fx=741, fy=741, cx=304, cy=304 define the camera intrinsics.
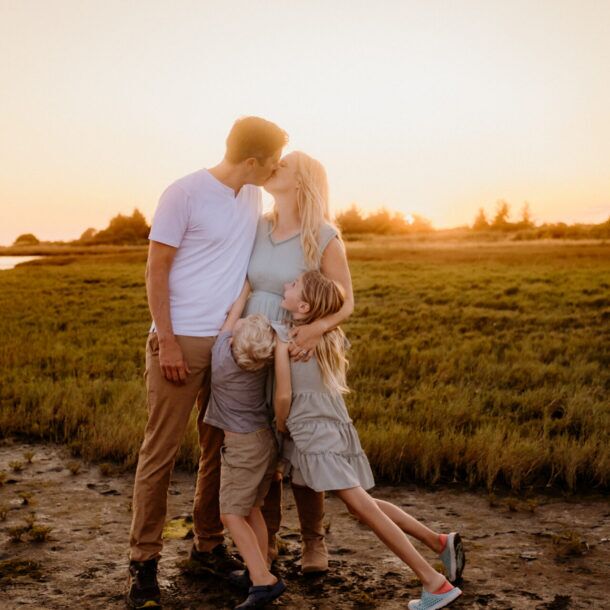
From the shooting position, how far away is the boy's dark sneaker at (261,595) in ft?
12.6

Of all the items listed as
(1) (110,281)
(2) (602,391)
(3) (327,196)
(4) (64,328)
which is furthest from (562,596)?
(1) (110,281)

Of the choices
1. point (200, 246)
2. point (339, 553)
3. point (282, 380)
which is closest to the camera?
point (282, 380)

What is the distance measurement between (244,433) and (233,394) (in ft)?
0.75

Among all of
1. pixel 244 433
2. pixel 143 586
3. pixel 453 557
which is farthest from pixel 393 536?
pixel 143 586

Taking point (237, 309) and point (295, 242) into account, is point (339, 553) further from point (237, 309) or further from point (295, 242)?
point (295, 242)

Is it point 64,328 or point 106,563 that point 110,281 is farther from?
point 106,563

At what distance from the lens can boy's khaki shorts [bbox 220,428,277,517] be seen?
405cm

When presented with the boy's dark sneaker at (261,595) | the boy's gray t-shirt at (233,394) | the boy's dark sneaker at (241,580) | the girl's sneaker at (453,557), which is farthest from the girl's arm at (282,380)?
the girl's sneaker at (453,557)

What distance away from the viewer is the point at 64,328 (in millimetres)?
16906

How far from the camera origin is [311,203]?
4.19 metres

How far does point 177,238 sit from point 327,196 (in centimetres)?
95

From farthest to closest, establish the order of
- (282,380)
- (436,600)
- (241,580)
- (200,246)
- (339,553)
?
1. (339,553)
2. (241,580)
3. (200,246)
4. (282,380)
5. (436,600)

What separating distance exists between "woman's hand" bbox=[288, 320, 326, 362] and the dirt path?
1396 mm

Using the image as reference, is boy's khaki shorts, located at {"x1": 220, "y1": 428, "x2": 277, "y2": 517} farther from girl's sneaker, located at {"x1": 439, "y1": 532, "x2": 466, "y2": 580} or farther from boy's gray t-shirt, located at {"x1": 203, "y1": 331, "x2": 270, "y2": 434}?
girl's sneaker, located at {"x1": 439, "y1": 532, "x2": 466, "y2": 580}
